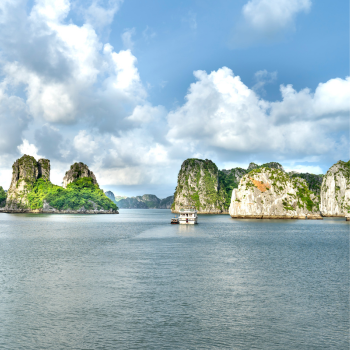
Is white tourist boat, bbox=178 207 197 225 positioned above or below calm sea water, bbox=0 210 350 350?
above

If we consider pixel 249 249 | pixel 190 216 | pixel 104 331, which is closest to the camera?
pixel 104 331

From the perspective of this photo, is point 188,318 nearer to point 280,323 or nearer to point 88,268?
point 280,323

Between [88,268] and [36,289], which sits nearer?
[36,289]

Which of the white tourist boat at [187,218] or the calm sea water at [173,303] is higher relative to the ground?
the white tourist boat at [187,218]

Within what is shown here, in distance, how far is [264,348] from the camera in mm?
18625

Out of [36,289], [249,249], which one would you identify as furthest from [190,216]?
[36,289]

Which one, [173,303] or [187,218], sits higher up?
[187,218]

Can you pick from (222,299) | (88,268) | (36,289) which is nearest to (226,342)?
(222,299)

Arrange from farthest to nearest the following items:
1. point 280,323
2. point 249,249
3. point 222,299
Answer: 1. point 249,249
2. point 222,299
3. point 280,323

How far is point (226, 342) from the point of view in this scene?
19375mm

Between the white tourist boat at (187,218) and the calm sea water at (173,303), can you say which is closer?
the calm sea water at (173,303)

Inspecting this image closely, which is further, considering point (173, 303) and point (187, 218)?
point (187, 218)

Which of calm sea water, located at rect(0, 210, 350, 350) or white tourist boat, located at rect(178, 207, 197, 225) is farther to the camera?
white tourist boat, located at rect(178, 207, 197, 225)

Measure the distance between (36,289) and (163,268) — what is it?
600 inches
